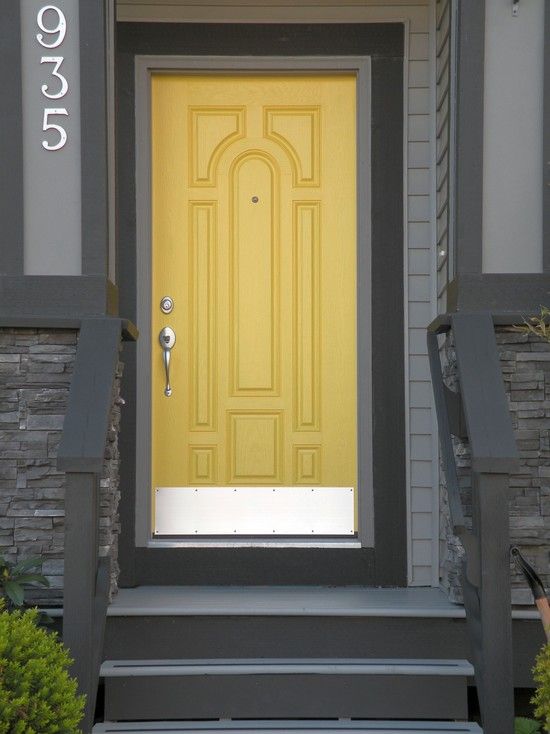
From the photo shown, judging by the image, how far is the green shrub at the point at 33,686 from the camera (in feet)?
9.21

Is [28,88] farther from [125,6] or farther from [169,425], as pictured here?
[169,425]

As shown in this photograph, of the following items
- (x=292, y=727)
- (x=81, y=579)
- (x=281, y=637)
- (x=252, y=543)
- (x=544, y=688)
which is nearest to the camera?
(x=544, y=688)

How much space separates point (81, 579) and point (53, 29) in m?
2.03

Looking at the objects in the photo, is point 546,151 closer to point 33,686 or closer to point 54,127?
point 54,127

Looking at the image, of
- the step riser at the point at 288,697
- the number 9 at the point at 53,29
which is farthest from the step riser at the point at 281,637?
the number 9 at the point at 53,29

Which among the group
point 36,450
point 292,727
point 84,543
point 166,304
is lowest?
point 292,727

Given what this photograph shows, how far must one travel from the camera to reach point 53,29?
12.5ft

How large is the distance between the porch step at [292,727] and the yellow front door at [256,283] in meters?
1.07

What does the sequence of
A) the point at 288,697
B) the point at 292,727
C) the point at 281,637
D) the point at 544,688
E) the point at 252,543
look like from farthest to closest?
the point at 252,543
the point at 281,637
the point at 288,697
the point at 292,727
the point at 544,688

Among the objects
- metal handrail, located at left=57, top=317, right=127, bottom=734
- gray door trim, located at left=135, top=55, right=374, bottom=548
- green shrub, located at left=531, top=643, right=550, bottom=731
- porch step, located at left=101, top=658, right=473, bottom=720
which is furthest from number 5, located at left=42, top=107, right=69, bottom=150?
green shrub, located at left=531, top=643, right=550, bottom=731

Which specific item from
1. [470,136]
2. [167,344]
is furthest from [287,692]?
[470,136]

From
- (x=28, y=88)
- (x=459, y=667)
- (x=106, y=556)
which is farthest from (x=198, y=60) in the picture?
(x=459, y=667)

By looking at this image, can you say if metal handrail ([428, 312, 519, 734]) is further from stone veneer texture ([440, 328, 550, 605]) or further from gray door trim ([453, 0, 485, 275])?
gray door trim ([453, 0, 485, 275])

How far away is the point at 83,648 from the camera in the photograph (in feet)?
10.7
